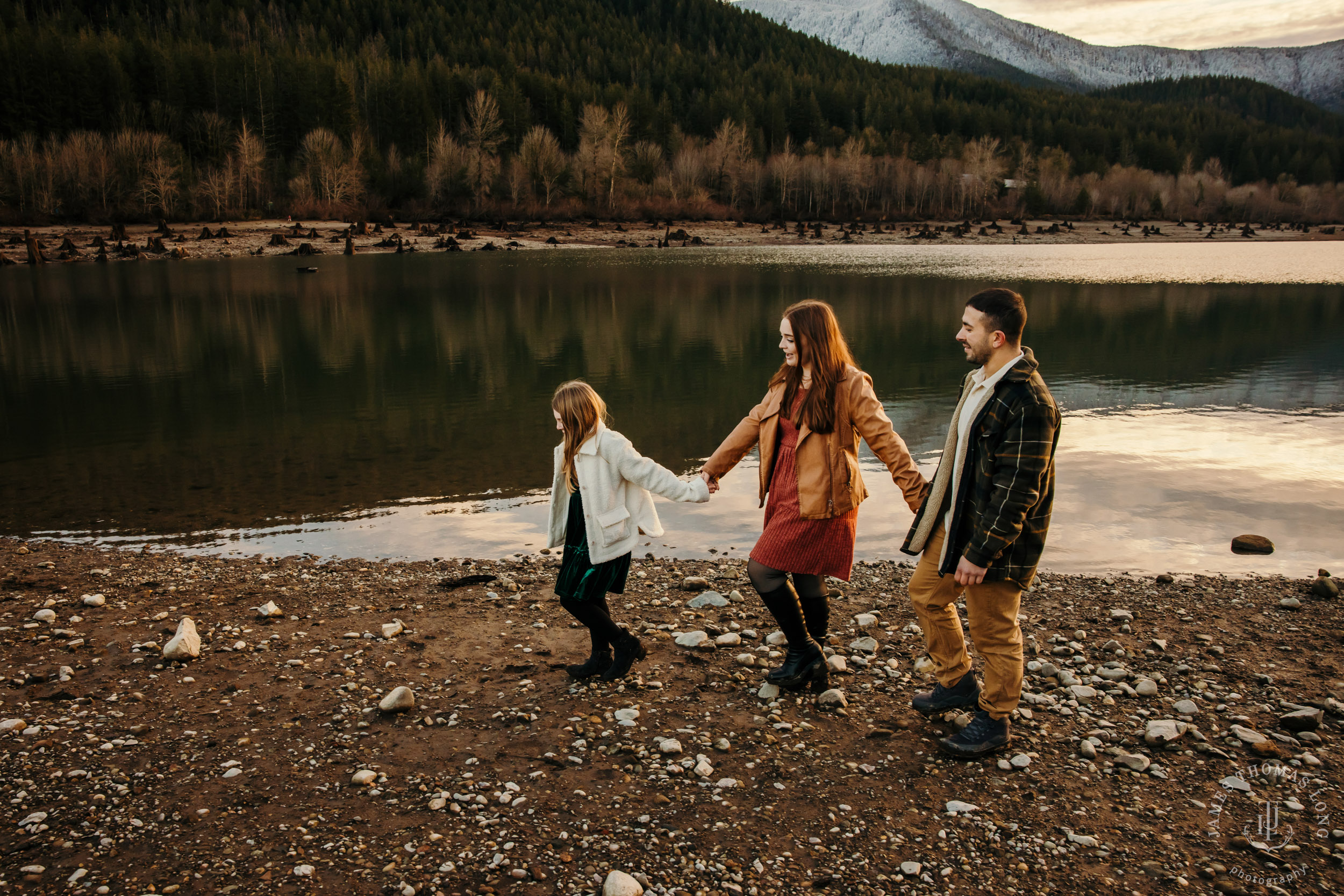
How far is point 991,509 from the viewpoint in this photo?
4523 millimetres

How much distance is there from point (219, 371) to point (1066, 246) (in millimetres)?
95603

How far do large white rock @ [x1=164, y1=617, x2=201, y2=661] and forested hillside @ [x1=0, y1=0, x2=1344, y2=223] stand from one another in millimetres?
91459

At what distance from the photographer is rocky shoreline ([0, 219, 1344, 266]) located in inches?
2776

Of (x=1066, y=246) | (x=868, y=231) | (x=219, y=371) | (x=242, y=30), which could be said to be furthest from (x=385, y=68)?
(x=219, y=371)

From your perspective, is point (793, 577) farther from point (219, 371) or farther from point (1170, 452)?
point (219, 371)

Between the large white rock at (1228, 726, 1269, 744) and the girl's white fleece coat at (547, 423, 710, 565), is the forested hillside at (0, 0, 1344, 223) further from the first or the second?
the large white rock at (1228, 726, 1269, 744)

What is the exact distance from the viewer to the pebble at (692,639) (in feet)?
21.4

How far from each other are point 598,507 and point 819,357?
166 cm

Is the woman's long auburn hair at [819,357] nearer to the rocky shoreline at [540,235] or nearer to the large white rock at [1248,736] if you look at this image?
the large white rock at [1248,736]

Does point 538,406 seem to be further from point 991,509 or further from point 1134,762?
point 1134,762

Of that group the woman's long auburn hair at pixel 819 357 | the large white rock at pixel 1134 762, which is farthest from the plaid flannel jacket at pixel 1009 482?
the large white rock at pixel 1134 762

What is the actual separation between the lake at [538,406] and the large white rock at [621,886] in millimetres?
5582

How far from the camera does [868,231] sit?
110438 mm

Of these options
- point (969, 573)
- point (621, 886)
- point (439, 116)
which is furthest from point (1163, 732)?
point (439, 116)
